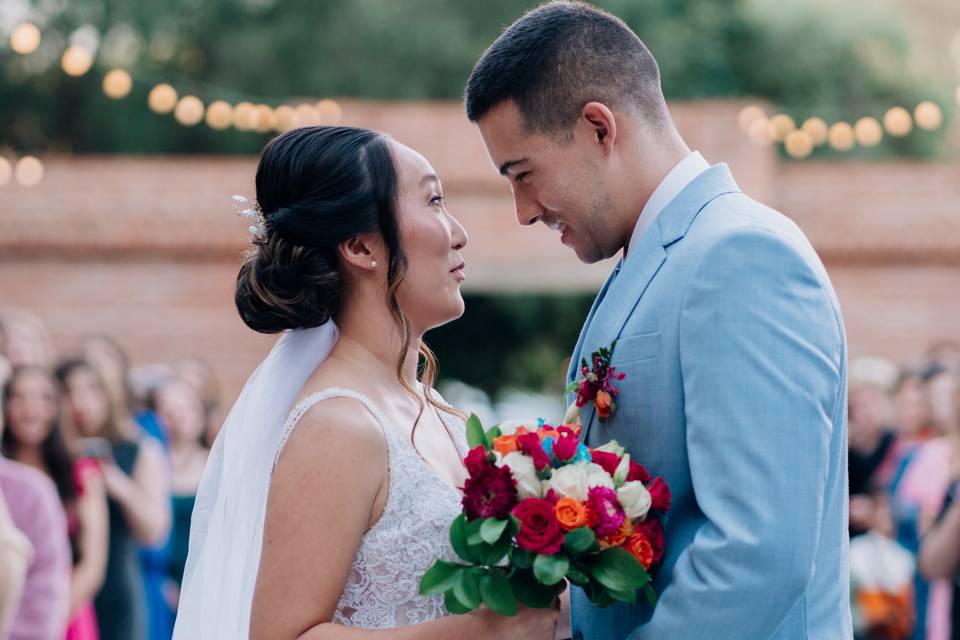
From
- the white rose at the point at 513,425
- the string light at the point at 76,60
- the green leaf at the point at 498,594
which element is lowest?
the string light at the point at 76,60

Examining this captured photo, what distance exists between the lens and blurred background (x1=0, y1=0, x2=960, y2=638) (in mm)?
8102

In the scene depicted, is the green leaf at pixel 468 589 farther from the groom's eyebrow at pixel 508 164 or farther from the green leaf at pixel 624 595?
the groom's eyebrow at pixel 508 164

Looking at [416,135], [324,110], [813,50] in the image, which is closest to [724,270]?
[324,110]

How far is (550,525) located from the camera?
2514 millimetres

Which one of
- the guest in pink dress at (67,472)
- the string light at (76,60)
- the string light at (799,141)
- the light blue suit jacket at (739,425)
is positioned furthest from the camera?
the string light at (799,141)

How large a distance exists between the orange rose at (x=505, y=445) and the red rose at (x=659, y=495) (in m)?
0.29

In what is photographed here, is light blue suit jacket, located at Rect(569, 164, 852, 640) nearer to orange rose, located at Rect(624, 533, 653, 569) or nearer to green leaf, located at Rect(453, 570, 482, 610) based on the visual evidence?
orange rose, located at Rect(624, 533, 653, 569)

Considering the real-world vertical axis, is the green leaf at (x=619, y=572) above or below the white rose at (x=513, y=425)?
below

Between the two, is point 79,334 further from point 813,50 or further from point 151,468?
point 813,50

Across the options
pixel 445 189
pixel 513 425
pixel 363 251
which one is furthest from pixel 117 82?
pixel 513 425

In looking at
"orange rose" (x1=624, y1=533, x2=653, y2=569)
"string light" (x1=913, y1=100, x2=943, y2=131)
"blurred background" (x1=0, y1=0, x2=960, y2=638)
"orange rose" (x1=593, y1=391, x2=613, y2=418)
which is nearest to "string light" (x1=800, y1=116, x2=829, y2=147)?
"blurred background" (x1=0, y1=0, x2=960, y2=638)

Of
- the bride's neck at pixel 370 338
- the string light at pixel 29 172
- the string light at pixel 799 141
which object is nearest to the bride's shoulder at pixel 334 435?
the bride's neck at pixel 370 338

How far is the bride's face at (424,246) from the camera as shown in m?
3.28

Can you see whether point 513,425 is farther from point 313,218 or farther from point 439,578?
point 313,218
